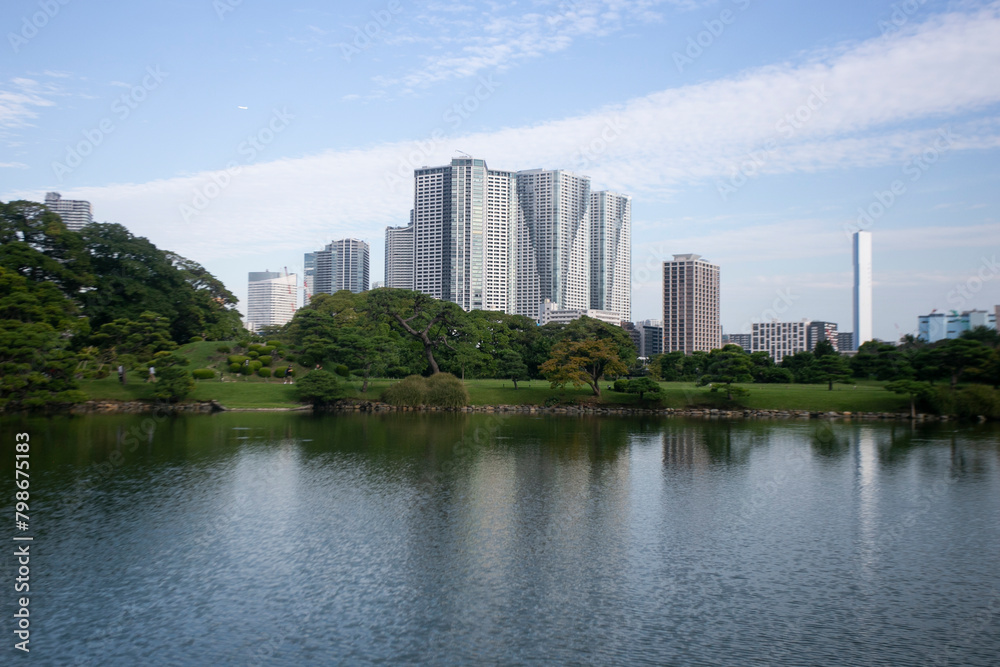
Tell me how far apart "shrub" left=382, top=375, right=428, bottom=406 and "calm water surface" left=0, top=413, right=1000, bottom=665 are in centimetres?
1893

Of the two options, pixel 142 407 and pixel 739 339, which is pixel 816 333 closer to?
pixel 739 339

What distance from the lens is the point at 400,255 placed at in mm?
138500

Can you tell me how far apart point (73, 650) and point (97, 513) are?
792cm

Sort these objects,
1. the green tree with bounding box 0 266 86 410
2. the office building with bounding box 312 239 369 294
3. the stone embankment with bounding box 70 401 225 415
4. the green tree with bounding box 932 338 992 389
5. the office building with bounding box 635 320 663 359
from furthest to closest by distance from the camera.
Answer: the office building with bounding box 312 239 369 294 → the office building with bounding box 635 320 663 359 → the green tree with bounding box 932 338 992 389 → the stone embankment with bounding box 70 401 225 415 → the green tree with bounding box 0 266 86 410

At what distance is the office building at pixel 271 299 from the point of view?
626ft

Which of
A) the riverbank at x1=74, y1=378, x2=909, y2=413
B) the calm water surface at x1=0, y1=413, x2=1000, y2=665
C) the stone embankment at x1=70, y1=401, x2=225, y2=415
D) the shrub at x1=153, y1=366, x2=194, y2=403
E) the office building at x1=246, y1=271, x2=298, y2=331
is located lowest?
the calm water surface at x1=0, y1=413, x2=1000, y2=665

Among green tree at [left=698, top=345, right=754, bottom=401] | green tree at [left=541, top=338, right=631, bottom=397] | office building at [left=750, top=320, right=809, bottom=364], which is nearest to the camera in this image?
green tree at [left=698, top=345, right=754, bottom=401]

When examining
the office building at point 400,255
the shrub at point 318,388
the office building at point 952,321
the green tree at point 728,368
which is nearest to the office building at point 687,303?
the office building at point 952,321

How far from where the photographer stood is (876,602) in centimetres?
1132

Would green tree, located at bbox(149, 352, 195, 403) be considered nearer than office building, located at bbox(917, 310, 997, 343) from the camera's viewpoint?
Yes

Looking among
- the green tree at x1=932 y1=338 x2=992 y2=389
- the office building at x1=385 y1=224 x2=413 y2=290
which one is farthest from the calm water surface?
the office building at x1=385 y1=224 x2=413 y2=290

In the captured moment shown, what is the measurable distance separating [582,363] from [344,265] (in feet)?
394

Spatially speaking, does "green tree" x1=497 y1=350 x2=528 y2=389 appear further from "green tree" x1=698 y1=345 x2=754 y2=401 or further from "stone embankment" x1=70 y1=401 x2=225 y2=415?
"stone embankment" x1=70 y1=401 x2=225 y2=415

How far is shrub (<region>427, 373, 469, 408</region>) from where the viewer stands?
45594 millimetres
